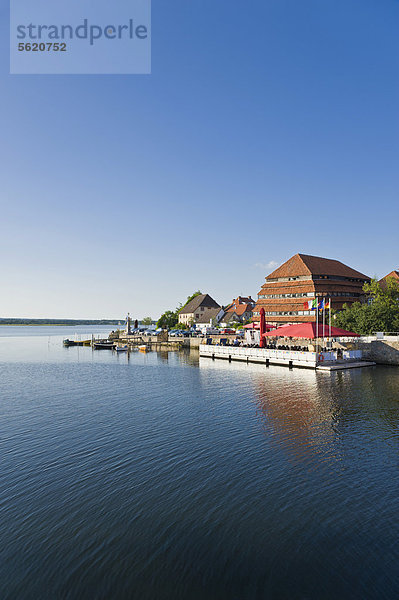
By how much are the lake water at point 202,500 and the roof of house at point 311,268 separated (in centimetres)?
5057

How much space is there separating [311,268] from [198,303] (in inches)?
2463

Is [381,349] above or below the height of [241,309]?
below

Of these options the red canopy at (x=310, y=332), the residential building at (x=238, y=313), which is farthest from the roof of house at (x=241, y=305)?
the red canopy at (x=310, y=332)

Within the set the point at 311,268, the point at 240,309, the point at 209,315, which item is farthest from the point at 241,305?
the point at 311,268

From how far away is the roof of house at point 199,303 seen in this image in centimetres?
13362

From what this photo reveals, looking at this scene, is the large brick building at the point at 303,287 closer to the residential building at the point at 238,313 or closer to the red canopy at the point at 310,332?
the red canopy at the point at 310,332

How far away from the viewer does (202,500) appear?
14242mm

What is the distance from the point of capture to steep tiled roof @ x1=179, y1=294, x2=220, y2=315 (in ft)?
438

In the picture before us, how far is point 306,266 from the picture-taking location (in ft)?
254

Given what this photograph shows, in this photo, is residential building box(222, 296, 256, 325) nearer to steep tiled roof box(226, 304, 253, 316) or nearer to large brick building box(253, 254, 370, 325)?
steep tiled roof box(226, 304, 253, 316)

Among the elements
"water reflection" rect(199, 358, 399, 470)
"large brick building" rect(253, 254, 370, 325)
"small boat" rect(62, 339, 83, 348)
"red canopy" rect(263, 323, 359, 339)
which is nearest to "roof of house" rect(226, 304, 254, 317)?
"large brick building" rect(253, 254, 370, 325)

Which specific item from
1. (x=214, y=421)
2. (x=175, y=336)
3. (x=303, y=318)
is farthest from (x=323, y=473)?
(x=175, y=336)

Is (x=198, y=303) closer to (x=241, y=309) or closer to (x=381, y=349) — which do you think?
(x=241, y=309)

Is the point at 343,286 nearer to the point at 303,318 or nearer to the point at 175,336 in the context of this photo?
the point at 303,318
